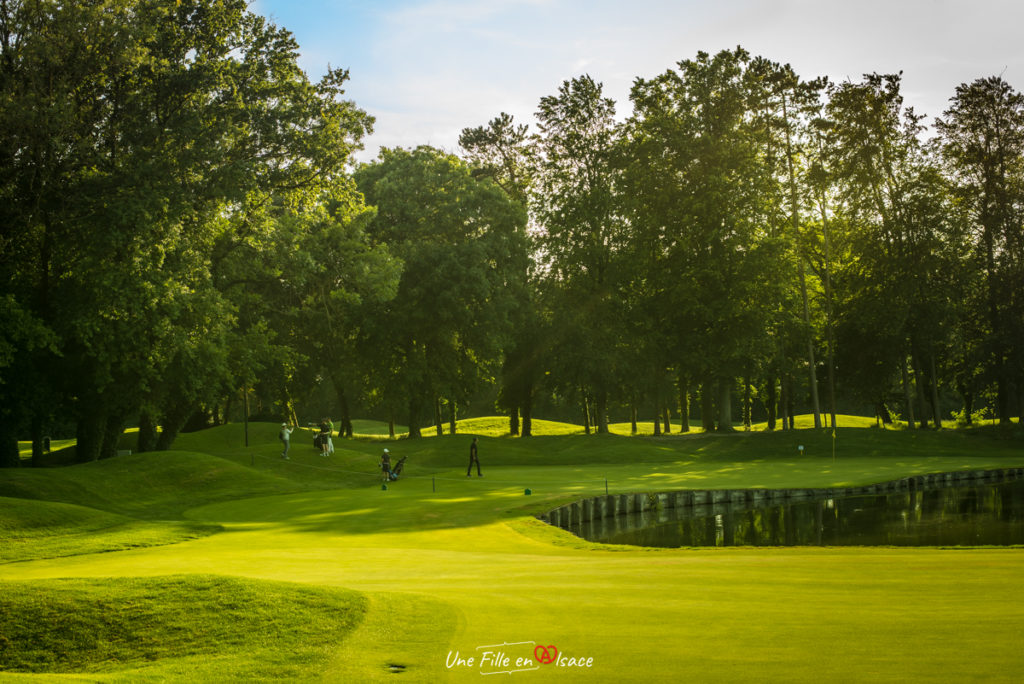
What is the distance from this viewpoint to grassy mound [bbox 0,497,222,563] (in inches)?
779

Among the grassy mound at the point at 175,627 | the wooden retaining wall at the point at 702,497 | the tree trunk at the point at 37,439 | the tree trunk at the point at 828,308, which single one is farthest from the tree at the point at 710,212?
the grassy mound at the point at 175,627

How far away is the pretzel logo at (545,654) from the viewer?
8.05m

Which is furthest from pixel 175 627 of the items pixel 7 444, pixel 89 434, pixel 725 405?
pixel 725 405

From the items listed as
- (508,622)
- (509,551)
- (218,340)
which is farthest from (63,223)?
(508,622)

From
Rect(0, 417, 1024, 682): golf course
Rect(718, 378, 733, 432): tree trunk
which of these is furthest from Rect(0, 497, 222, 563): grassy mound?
Rect(718, 378, 733, 432): tree trunk

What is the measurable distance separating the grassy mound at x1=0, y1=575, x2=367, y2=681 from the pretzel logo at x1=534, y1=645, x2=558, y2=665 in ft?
6.68

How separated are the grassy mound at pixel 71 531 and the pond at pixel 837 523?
11825mm

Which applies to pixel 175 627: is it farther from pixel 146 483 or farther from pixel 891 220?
pixel 891 220

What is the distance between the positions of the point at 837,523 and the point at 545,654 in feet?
72.2

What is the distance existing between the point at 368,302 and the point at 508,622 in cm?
4589

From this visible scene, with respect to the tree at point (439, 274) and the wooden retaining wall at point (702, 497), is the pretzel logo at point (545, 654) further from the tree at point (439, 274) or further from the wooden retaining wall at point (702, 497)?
the tree at point (439, 274)

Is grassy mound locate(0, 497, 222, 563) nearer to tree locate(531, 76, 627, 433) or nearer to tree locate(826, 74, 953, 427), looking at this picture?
tree locate(531, 76, 627, 433)

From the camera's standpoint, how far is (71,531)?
75.0ft

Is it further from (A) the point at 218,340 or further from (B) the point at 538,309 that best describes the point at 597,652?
(B) the point at 538,309
